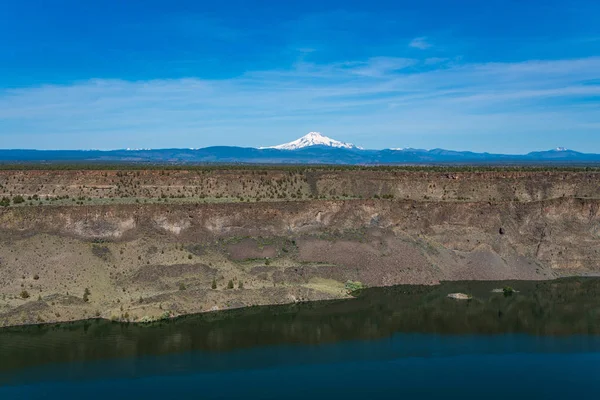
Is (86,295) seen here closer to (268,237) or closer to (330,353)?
(268,237)

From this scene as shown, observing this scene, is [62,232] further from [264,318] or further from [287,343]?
[287,343]

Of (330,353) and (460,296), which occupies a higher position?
(460,296)

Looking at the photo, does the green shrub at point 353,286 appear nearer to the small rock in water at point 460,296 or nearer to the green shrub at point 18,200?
the small rock in water at point 460,296

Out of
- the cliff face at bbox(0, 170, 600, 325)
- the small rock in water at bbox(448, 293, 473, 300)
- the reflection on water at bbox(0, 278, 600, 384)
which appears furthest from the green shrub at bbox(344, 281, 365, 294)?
the small rock in water at bbox(448, 293, 473, 300)

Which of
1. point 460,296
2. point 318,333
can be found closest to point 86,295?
point 318,333

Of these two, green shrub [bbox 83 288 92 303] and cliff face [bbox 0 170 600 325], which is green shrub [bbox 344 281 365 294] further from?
green shrub [bbox 83 288 92 303]

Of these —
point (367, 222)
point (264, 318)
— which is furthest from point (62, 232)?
point (367, 222)
